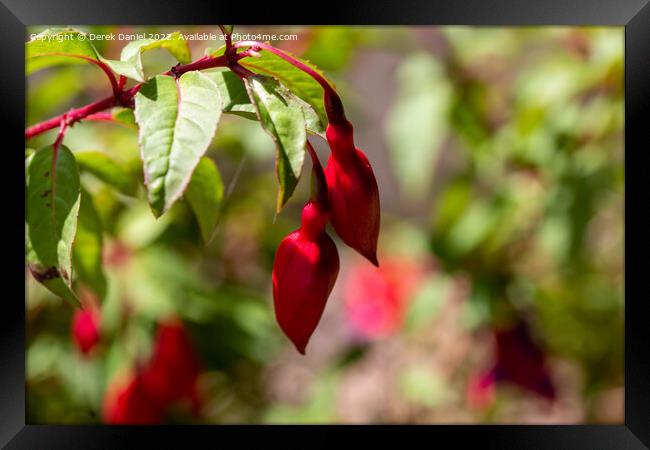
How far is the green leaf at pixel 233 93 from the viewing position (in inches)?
18.1

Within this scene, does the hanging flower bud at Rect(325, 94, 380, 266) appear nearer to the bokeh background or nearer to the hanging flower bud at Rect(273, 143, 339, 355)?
the hanging flower bud at Rect(273, 143, 339, 355)

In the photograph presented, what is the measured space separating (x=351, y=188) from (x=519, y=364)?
2.38 feet

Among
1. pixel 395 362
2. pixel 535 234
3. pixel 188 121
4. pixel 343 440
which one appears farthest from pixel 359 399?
pixel 188 121

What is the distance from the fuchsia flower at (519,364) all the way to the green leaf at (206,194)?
66cm

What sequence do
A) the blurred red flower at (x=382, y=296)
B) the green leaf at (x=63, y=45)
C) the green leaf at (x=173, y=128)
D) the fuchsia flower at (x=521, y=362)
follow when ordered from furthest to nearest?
the blurred red flower at (x=382, y=296) < the fuchsia flower at (x=521, y=362) < the green leaf at (x=63, y=45) < the green leaf at (x=173, y=128)

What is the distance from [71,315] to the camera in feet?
3.84

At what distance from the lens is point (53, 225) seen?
18.5 inches

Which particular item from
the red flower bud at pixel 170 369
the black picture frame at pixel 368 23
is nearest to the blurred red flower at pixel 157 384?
the red flower bud at pixel 170 369

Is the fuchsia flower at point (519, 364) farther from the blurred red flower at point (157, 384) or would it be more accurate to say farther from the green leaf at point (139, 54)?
the green leaf at point (139, 54)

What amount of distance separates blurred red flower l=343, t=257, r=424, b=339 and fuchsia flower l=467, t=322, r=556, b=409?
0.34 meters

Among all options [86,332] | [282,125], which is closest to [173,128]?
[282,125]

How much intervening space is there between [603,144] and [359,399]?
74cm

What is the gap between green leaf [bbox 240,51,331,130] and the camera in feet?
1.53

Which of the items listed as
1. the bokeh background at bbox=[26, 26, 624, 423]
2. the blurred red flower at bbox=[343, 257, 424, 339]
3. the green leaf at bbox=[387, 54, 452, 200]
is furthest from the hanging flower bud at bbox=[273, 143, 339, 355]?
the blurred red flower at bbox=[343, 257, 424, 339]
